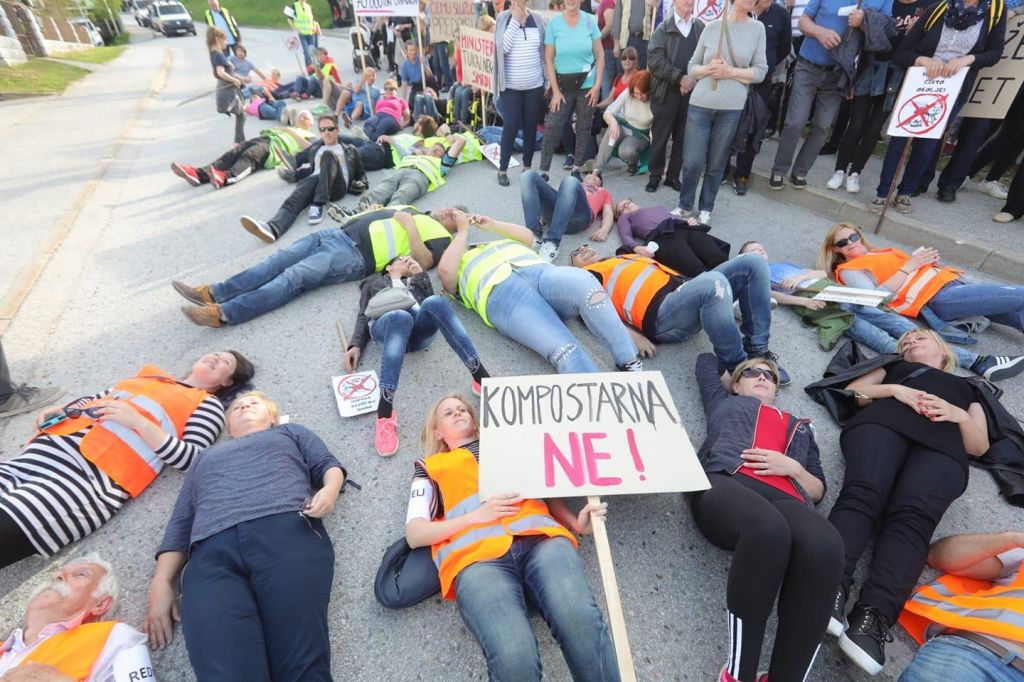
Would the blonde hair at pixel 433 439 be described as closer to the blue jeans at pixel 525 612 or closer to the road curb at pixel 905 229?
the blue jeans at pixel 525 612

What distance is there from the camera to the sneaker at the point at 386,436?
104 inches

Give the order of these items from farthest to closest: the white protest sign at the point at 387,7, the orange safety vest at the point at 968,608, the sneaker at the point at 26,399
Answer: the white protest sign at the point at 387,7 < the sneaker at the point at 26,399 < the orange safety vest at the point at 968,608

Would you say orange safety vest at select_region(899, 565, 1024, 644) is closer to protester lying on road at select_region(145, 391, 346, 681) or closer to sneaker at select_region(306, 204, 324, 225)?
protester lying on road at select_region(145, 391, 346, 681)

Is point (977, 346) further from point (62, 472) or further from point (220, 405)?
point (62, 472)

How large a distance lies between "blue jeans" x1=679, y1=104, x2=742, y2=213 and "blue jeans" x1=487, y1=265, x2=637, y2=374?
2695 millimetres

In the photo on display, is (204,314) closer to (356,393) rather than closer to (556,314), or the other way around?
(356,393)

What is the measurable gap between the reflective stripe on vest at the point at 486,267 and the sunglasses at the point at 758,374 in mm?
1537

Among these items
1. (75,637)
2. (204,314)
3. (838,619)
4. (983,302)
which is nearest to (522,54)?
(204,314)

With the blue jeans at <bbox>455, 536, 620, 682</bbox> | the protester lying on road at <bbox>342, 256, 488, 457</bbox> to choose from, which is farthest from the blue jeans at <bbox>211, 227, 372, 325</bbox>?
the blue jeans at <bbox>455, 536, 620, 682</bbox>

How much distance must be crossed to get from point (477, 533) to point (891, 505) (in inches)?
74.8

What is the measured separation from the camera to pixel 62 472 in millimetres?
2184

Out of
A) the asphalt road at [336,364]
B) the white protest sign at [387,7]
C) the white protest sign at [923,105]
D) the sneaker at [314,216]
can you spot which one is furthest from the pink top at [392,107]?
the white protest sign at [923,105]

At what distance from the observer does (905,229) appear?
4719 millimetres

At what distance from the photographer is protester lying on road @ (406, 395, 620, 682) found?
1.63 m
